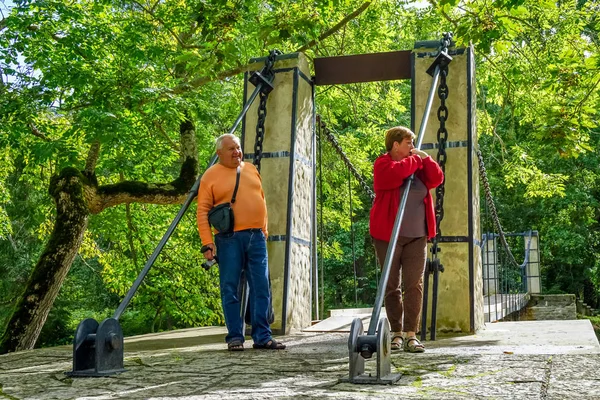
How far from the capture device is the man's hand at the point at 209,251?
4.53 meters

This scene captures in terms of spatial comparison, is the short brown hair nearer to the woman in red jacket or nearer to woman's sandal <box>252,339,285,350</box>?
the woman in red jacket

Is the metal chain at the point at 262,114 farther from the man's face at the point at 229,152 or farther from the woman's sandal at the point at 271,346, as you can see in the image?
the woman's sandal at the point at 271,346

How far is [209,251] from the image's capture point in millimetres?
4543

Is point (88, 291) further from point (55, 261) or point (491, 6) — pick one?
point (491, 6)

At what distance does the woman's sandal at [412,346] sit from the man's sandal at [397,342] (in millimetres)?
85

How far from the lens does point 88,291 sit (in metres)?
20.1

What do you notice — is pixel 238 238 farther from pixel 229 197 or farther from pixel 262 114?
pixel 262 114

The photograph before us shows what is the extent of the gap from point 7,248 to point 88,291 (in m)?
4.03

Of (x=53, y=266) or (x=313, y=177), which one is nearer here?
(x=313, y=177)

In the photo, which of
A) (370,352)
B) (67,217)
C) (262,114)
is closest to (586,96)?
(262,114)

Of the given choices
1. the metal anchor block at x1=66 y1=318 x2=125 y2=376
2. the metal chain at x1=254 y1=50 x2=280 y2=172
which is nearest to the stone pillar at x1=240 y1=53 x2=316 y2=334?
the metal chain at x1=254 y1=50 x2=280 y2=172

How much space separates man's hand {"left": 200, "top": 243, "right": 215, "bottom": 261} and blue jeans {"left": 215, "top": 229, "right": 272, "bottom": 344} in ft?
0.43

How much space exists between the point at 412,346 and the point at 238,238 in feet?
3.90

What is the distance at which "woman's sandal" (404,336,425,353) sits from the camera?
4.27 metres
